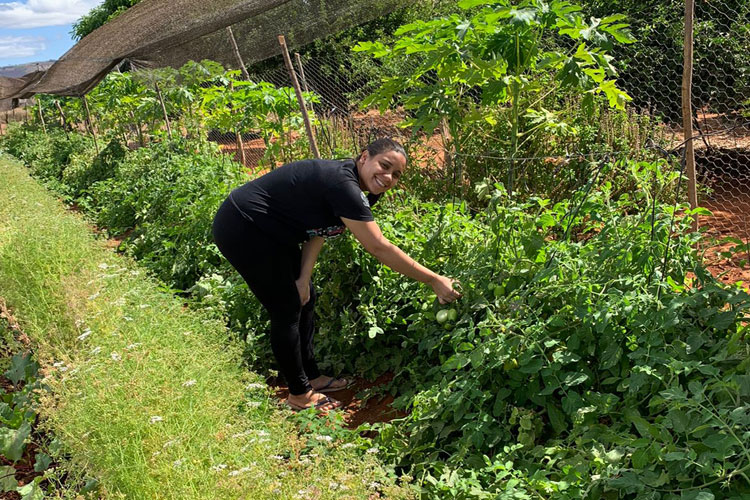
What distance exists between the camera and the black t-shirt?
264 cm

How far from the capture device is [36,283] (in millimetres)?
4160

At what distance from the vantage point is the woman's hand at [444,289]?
108 inches

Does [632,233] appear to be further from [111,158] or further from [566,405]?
[111,158]

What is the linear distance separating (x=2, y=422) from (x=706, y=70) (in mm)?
6180

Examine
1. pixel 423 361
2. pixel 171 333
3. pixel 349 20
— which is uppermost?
pixel 349 20

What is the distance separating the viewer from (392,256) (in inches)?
105

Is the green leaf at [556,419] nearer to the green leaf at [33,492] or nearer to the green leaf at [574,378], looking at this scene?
the green leaf at [574,378]

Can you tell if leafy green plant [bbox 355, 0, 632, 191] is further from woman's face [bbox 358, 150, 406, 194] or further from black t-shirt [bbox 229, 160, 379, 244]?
black t-shirt [bbox 229, 160, 379, 244]

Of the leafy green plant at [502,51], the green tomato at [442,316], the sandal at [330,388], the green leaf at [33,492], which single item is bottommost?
the sandal at [330,388]

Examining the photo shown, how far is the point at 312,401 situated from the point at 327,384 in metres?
0.28

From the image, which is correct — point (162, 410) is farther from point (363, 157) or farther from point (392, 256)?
point (363, 157)

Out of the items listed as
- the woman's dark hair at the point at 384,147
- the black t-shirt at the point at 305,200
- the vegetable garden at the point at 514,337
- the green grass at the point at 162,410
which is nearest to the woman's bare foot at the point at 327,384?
the vegetable garden at the point at 514,337

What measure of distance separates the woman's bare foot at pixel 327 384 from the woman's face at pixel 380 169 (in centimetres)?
120

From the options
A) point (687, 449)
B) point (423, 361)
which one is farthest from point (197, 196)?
point (687, 449)
